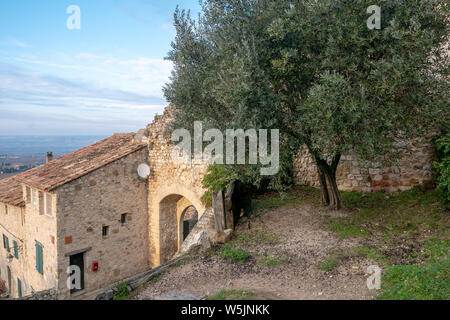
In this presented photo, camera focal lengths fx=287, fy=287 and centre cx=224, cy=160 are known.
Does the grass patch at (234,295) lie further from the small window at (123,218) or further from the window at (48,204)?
the window at (48,204)

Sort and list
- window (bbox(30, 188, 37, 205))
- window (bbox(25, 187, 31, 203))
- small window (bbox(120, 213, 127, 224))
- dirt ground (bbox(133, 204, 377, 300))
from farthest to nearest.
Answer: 1. window (bbox(25, 187, 31, 203))
2. small window (bbox(120, 213, 127, 224))
3. window (bbox(30, 188, 37, 205))
4. dirt ground (bbox(133, 204, 377, 300))

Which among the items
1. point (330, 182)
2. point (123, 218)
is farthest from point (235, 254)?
point (123, 218)

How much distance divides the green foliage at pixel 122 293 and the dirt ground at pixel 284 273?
237 mm

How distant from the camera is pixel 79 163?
11281mm

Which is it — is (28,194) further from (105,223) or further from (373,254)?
(373,254)

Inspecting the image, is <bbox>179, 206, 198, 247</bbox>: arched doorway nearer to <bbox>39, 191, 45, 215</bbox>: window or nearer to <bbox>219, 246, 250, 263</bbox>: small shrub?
<bbox>39, 191, 45, 215</bbox>: window

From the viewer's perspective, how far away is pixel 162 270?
20.4 ft

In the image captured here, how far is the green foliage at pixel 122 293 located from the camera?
551 centimetres

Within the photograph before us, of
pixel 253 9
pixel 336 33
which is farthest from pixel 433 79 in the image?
pixel 253 9

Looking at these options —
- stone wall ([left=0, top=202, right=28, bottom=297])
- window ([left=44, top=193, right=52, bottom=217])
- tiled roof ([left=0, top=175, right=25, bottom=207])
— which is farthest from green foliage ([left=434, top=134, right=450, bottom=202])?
stone wall ([left=0, top=202, right=28, bottom=297])

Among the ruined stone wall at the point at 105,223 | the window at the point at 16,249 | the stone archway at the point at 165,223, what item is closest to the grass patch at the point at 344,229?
the stone archway at the point at 165,223

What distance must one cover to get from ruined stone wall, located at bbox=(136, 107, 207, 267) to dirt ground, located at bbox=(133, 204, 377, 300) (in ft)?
10.2

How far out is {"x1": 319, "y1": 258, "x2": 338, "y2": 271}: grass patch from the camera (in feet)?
17.8
